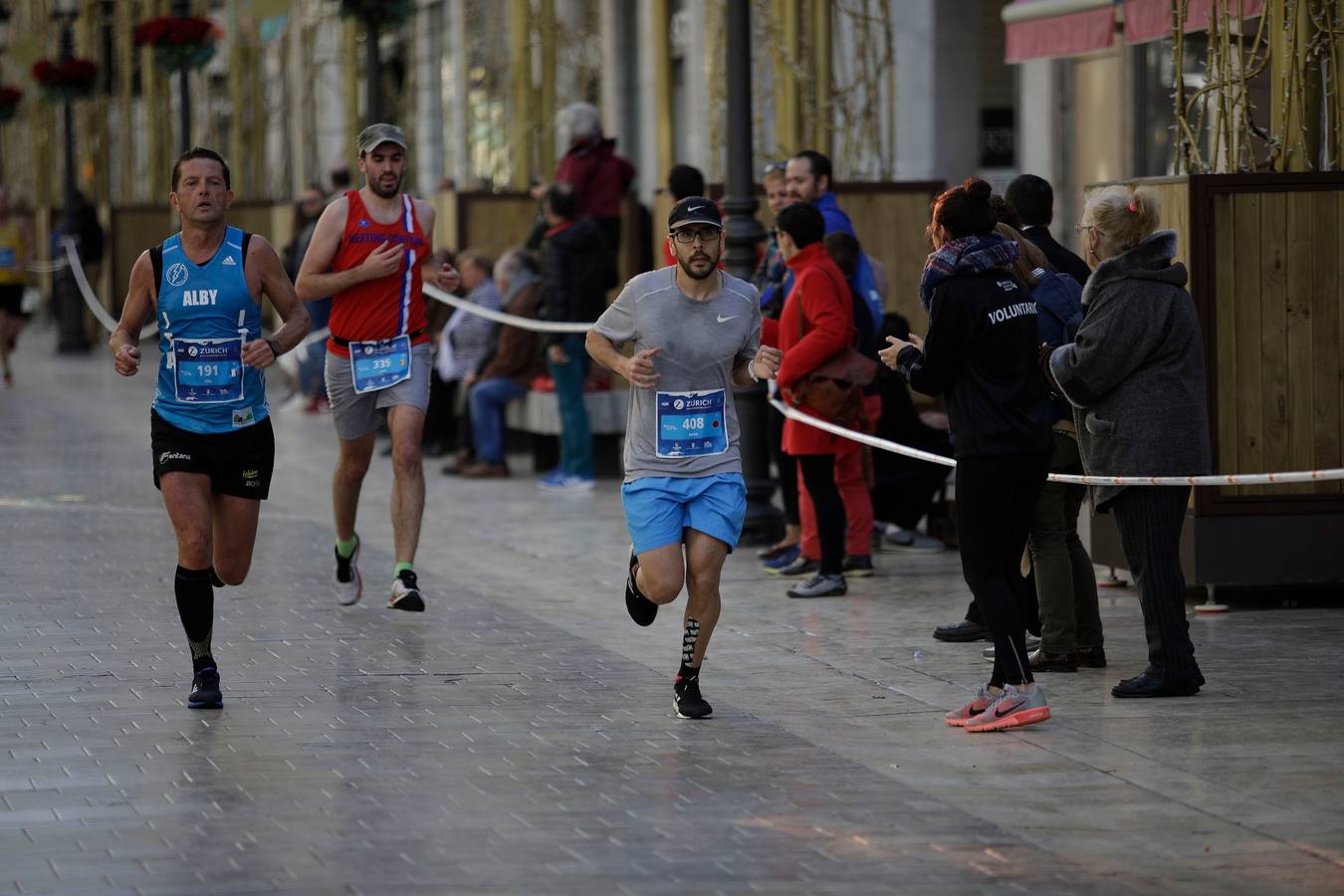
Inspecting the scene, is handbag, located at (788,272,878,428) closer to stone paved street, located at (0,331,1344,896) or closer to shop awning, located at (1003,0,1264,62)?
stone paved street, located at (0,331,1344,896)

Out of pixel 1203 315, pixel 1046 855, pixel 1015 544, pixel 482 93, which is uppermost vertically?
pixel 482 93

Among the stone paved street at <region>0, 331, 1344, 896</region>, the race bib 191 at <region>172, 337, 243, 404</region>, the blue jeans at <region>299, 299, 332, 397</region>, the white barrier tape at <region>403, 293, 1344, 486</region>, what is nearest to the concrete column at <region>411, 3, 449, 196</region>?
the blue jeans at <region>299, 299, 332, 397</region>

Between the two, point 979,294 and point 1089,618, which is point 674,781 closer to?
point 979,294

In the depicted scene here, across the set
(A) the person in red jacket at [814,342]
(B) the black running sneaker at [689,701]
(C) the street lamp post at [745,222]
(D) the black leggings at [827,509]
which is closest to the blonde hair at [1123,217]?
(B) the black running sneaker at [689,701]

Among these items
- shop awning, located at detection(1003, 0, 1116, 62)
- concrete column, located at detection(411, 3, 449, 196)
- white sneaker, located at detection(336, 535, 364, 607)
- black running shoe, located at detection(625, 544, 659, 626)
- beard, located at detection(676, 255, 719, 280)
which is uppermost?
concrete column, located at detection(411, 3, 449, 196)

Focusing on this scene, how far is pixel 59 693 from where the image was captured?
8508mm

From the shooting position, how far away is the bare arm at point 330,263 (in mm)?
10297

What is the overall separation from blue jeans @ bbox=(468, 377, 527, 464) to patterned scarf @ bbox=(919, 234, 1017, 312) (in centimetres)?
899

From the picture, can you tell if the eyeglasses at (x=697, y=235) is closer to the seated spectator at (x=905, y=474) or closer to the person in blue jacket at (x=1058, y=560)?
the person in blue jacket at (x=1058, y=560)

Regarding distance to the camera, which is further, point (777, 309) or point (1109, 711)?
point (777, 309)

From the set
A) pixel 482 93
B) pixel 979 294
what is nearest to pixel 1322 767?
pixel 979 294

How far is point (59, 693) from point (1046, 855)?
389cm

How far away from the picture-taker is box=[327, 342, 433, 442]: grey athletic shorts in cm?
1052

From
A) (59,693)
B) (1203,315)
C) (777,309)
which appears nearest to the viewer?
(59,693)
